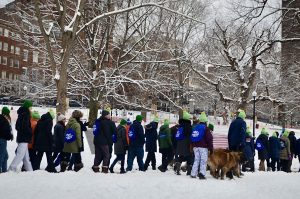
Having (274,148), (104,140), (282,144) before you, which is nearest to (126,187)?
(104,140)

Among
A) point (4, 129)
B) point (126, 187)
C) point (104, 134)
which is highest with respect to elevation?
point (4, 129)

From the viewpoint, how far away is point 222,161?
1076 centimetres

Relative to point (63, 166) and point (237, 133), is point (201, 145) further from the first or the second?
point (63, 166)

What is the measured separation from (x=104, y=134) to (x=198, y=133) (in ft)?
8.38

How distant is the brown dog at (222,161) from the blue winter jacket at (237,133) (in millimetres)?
450

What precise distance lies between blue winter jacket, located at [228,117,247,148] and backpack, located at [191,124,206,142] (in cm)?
109

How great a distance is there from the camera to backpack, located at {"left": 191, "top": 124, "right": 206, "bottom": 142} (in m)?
10.6

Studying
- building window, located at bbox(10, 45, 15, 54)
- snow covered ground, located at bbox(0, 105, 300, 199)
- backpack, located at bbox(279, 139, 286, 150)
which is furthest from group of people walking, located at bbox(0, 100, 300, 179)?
building window, located at bbox(10, 45, 15, 54)

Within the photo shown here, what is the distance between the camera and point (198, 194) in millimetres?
8477

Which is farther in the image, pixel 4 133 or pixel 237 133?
pixel 237 133

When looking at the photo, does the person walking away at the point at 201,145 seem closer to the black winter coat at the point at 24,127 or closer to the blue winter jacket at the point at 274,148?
the black winter coat at the point at 24,127

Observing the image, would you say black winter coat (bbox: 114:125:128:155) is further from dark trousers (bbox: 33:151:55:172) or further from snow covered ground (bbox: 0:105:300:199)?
snow covered ground (bbox: 0:105:300:199)

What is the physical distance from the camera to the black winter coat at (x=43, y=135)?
35.0 ft

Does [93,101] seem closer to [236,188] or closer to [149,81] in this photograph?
[149,81]
